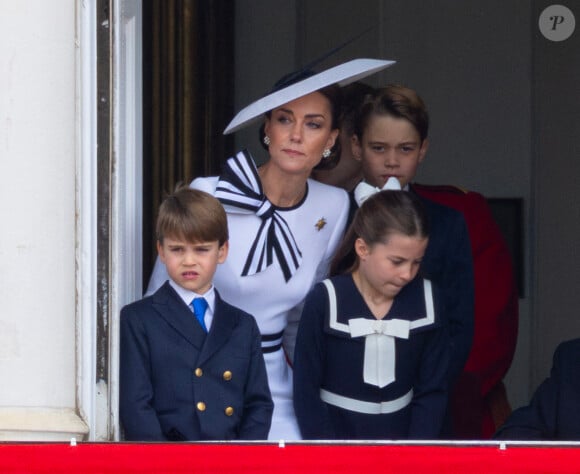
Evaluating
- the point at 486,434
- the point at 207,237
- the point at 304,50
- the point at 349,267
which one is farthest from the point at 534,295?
the point at 207,237

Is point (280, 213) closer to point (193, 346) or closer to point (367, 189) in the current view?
point (367, 189)

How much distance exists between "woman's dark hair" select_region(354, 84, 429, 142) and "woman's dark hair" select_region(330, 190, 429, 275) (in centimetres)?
38

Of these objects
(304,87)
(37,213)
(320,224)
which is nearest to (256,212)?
(320,224)

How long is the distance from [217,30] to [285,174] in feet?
5.77

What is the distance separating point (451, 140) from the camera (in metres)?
5.88

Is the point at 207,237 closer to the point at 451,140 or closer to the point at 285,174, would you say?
the point at 285,174

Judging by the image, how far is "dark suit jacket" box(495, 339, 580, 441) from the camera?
3.63m

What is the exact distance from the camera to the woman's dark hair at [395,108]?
4070 mm

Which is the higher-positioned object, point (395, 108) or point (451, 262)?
point (395, 108)

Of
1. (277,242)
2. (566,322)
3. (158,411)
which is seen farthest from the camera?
(566,322)

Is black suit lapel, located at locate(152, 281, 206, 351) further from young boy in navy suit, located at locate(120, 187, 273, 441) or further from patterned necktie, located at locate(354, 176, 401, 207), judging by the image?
patterned necktie, located at locate(354, 176, 401, 207)

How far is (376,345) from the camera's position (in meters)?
3.64

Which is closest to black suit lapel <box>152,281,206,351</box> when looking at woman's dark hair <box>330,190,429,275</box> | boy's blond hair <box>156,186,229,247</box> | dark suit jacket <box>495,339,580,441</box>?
boy's blond hair <box>156,186,229,247</box>

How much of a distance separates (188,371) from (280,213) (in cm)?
52
